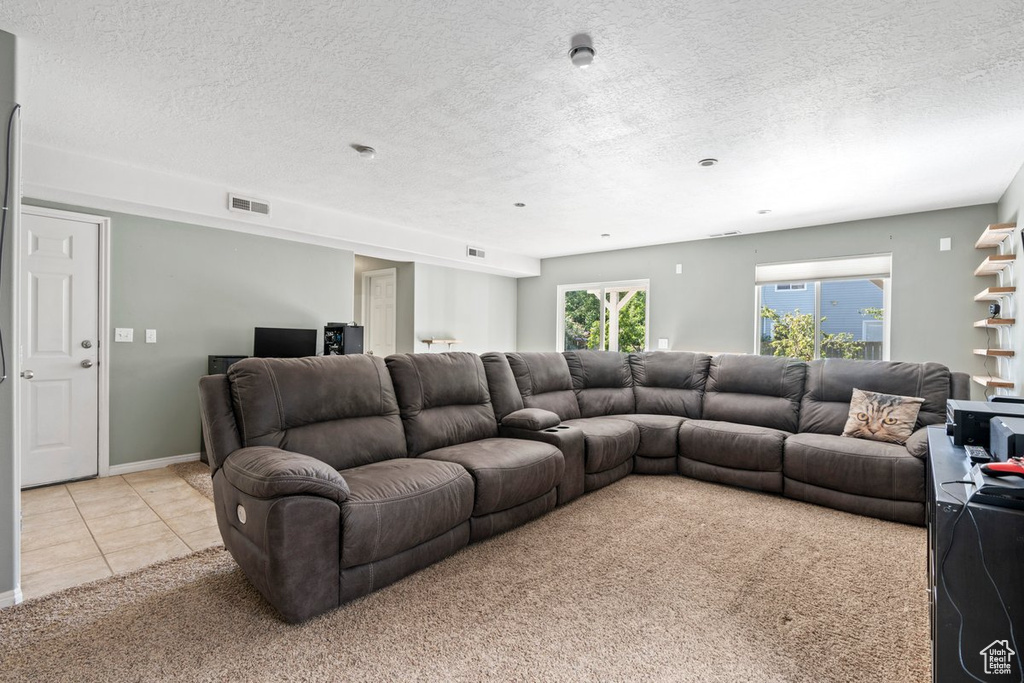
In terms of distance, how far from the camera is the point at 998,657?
1.12 metres

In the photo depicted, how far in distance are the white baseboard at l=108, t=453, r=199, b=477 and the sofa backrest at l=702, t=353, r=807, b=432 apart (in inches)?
193

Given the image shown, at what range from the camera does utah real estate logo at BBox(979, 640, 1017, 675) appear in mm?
1103

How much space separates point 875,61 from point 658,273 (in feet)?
14.8

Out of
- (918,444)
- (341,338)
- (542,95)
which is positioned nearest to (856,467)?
(918,444)

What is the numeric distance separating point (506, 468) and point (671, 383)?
266cm

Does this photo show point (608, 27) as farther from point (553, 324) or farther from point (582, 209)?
point (553, 324)

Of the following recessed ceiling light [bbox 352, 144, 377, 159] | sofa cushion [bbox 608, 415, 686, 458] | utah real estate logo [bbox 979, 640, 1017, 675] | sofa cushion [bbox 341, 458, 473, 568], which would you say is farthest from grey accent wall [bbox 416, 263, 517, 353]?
utah real estate logo [bbox 979, 640, 1017, 675]

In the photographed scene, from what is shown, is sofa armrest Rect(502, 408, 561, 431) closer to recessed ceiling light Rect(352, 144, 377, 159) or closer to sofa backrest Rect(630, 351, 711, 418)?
sofa backrest Rect(630, 351, 711, 418)

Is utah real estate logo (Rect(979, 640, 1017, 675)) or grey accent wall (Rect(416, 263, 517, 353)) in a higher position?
grey accent wall (Rect(416, 263, 517, 353))

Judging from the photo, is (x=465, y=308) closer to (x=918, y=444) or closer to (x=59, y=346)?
(x=59, y=346)

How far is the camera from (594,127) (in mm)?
2920

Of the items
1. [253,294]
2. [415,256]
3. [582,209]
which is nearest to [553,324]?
[415,256]

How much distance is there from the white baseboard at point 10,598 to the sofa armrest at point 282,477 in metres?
1.01

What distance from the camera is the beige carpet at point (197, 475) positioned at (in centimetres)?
357
